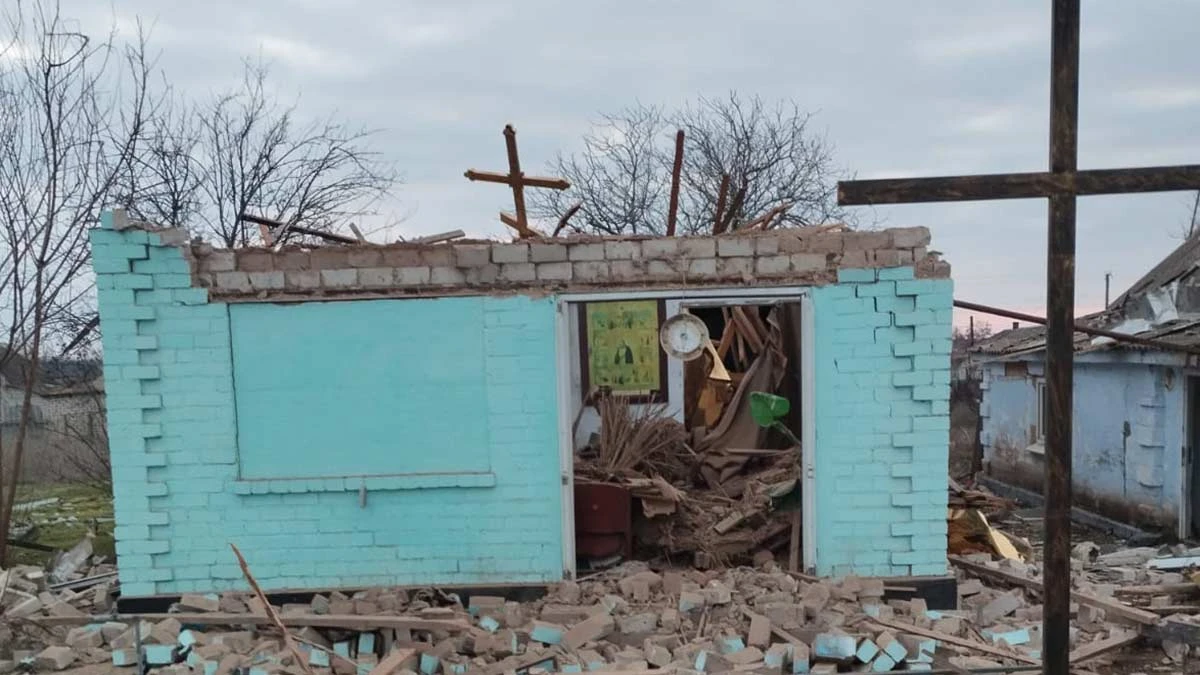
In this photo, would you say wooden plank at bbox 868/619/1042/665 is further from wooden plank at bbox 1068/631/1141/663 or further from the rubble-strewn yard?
wooden plank at bbox 1068/631/1141/663

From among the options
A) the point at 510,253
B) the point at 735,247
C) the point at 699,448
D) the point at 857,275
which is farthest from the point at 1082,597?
the point at 510,253

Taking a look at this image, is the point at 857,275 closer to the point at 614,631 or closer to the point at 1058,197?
the point at 614,631

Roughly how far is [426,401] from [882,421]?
11.4 ft

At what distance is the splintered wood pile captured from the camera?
23.7 ft

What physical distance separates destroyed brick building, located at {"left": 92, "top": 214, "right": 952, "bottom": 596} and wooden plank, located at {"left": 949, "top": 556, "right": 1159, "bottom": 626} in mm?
1216

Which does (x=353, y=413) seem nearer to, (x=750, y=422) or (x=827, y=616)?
(x=827, y=616)

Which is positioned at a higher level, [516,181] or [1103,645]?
[516,181]

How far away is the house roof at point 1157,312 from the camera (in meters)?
11.2

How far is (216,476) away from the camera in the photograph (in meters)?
6.27

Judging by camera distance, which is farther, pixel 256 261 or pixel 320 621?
pixel 256 261

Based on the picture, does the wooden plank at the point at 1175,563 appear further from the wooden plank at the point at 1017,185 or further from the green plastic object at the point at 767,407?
the wooden plank at the point at 1017,185

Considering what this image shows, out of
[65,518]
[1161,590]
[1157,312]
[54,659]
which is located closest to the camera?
[54,659]

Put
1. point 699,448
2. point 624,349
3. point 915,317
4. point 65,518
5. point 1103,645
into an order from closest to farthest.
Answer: point 1103,645
point 915,317
point 699,448
point 65,518
point 624,349

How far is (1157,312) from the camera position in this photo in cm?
1230
